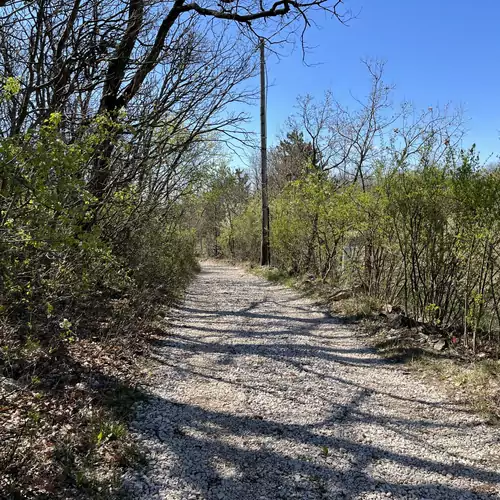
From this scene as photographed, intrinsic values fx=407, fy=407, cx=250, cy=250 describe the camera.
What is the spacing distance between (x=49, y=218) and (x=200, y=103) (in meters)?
6.68

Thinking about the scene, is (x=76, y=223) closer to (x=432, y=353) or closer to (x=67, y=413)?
(x=67, y=413)

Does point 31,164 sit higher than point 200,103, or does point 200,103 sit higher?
point 200,103

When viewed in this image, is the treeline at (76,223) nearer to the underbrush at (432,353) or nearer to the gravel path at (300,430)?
the gravel path at (300,430)

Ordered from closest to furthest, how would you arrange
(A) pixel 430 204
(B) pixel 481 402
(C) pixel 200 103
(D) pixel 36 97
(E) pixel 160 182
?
(B) pixel 481 402 → (D) pixel 36 97 → (A) pixel 430 204 → (C) pixel 200 103 → (E) pixel 160 182

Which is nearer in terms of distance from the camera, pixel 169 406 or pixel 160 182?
pixel 169 406

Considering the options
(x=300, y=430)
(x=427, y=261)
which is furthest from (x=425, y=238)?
(x=300, y=430)

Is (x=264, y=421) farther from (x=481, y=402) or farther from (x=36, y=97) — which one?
(x=36, y=97)

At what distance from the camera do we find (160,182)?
1003 centimetres

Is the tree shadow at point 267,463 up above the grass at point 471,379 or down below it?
below

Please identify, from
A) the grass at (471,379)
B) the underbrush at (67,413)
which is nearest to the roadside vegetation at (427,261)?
the grass at (471,379)

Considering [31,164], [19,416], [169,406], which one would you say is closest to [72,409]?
[19,416]

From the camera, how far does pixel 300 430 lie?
3562mm

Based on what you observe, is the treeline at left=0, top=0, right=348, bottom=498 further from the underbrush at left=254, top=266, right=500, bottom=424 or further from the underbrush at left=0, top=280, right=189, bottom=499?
the underbrush at left=254, top=266, right=500, bottom=424

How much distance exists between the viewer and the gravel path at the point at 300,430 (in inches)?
110
